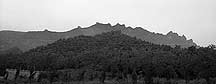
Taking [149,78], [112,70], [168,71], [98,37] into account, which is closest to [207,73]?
[149,78]

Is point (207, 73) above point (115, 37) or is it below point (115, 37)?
below

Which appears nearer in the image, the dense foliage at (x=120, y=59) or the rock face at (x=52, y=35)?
the dense foliage at (x=120, y=59)

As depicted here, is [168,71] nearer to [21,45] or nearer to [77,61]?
[77,61]

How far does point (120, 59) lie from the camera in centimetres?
4891

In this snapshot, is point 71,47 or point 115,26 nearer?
point 71,47

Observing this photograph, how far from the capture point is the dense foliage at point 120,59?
36.6 m

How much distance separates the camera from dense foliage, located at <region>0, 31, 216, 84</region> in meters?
36.6

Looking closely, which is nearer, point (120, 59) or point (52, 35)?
point (120, 59)

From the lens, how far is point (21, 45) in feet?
332

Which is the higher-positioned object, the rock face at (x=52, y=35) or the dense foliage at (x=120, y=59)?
the rock face at (x=52, y=35)

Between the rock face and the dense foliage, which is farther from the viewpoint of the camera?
the rock face

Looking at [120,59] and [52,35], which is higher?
[52,35]

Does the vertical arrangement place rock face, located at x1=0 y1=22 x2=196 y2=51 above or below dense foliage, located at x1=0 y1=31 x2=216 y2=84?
above

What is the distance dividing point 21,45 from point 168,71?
233 ft
